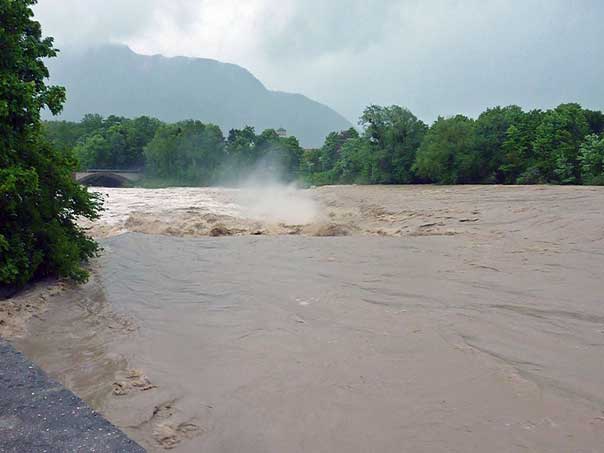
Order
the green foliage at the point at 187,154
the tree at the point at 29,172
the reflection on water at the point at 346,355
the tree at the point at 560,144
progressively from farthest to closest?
the green foliage at the point at 187,154, the tree at the point at 560,144, the tree at the point at 29,172, the reflection on water at the point at 346,355

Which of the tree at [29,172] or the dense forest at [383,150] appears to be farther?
the dense forest at [383,150]

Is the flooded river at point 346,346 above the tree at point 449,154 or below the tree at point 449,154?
→ below

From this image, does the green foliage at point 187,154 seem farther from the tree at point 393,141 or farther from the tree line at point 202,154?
the tree at point 393,141

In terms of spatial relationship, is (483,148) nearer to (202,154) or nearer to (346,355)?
(346,355)

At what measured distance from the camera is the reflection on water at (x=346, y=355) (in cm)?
322

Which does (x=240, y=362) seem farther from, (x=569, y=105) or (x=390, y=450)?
(x=569, y=105)

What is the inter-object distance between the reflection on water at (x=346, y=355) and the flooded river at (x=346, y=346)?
17mm

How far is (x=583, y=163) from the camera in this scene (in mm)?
24812

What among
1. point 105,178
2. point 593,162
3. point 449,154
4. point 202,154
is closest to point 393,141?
point 449,154

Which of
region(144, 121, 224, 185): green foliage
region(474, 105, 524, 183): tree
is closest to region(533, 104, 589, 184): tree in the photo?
region(474, 105, 524, 183): tree

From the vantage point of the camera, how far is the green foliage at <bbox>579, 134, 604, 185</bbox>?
2355cm

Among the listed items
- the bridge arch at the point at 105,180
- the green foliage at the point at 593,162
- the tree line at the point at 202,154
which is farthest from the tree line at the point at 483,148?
the bridge arch at the point at 105,180

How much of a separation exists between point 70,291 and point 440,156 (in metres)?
30.4

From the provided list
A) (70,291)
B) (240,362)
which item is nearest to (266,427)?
(240,362)
